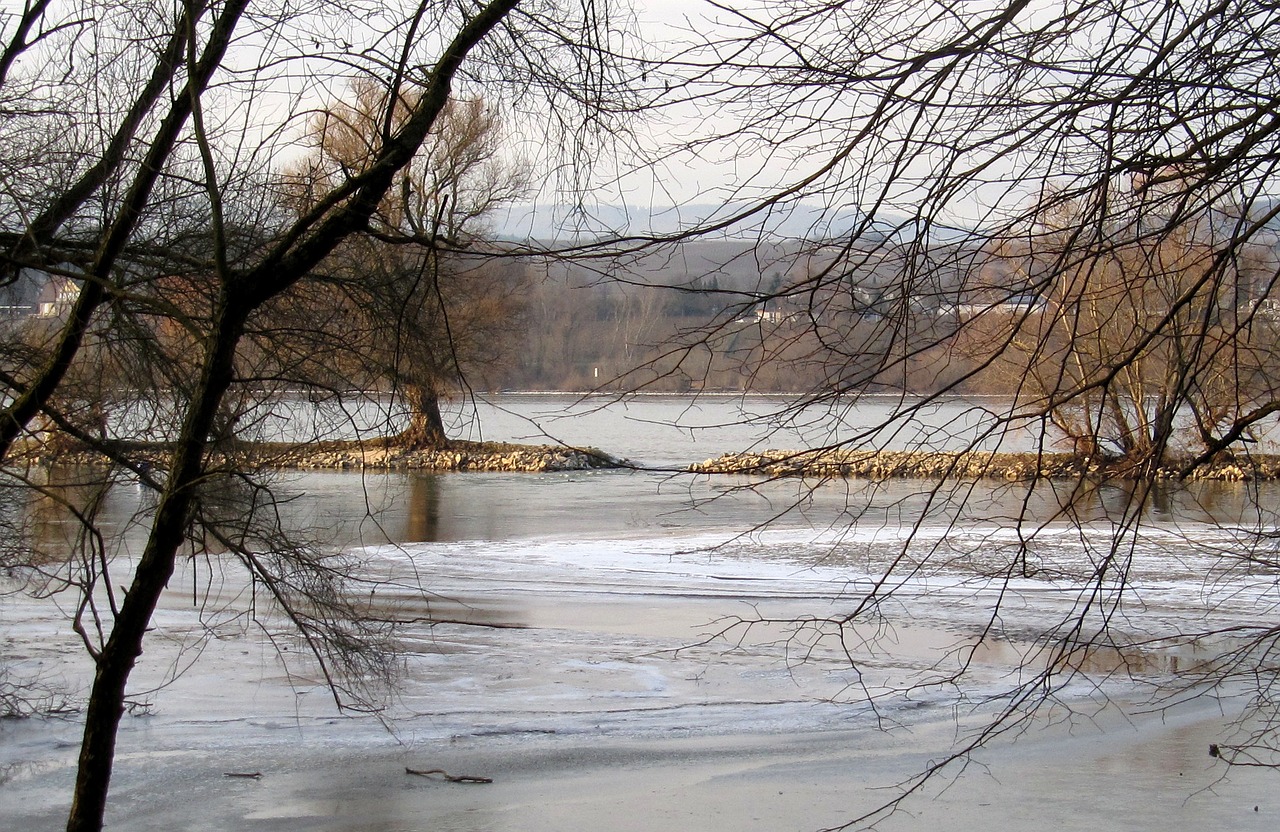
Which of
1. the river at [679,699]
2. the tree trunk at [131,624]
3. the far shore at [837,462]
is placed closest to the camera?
the far shore at [837,462]

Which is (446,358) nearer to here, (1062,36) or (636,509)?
(1062,36)

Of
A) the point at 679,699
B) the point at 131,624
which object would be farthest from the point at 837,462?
the point at 679,699

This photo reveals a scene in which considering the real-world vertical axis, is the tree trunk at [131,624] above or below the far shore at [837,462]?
below

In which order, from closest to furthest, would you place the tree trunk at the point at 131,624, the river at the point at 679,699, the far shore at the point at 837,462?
1. the far shore at the point at 837,462
2. the tree trunk at the point at 131,624
3. the river at the point at 679,699

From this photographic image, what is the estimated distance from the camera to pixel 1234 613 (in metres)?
13.4

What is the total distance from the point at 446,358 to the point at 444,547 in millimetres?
12714

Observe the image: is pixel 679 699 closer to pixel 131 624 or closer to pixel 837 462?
pixel 131 624

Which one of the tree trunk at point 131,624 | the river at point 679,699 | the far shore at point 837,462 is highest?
the far shore at point 837,462

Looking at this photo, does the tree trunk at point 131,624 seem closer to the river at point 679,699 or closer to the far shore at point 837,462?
the far shore at point 837,462

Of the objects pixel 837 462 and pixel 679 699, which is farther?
pixel 679 699

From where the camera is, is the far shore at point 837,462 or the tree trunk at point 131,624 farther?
the tree trunk at point 131,624

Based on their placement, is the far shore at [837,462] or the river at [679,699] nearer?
the far shore at [837,462]

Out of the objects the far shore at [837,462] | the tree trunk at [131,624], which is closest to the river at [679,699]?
the far shore at [837,462]

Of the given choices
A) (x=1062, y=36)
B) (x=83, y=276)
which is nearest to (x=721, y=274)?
(x=1062, y=36)
